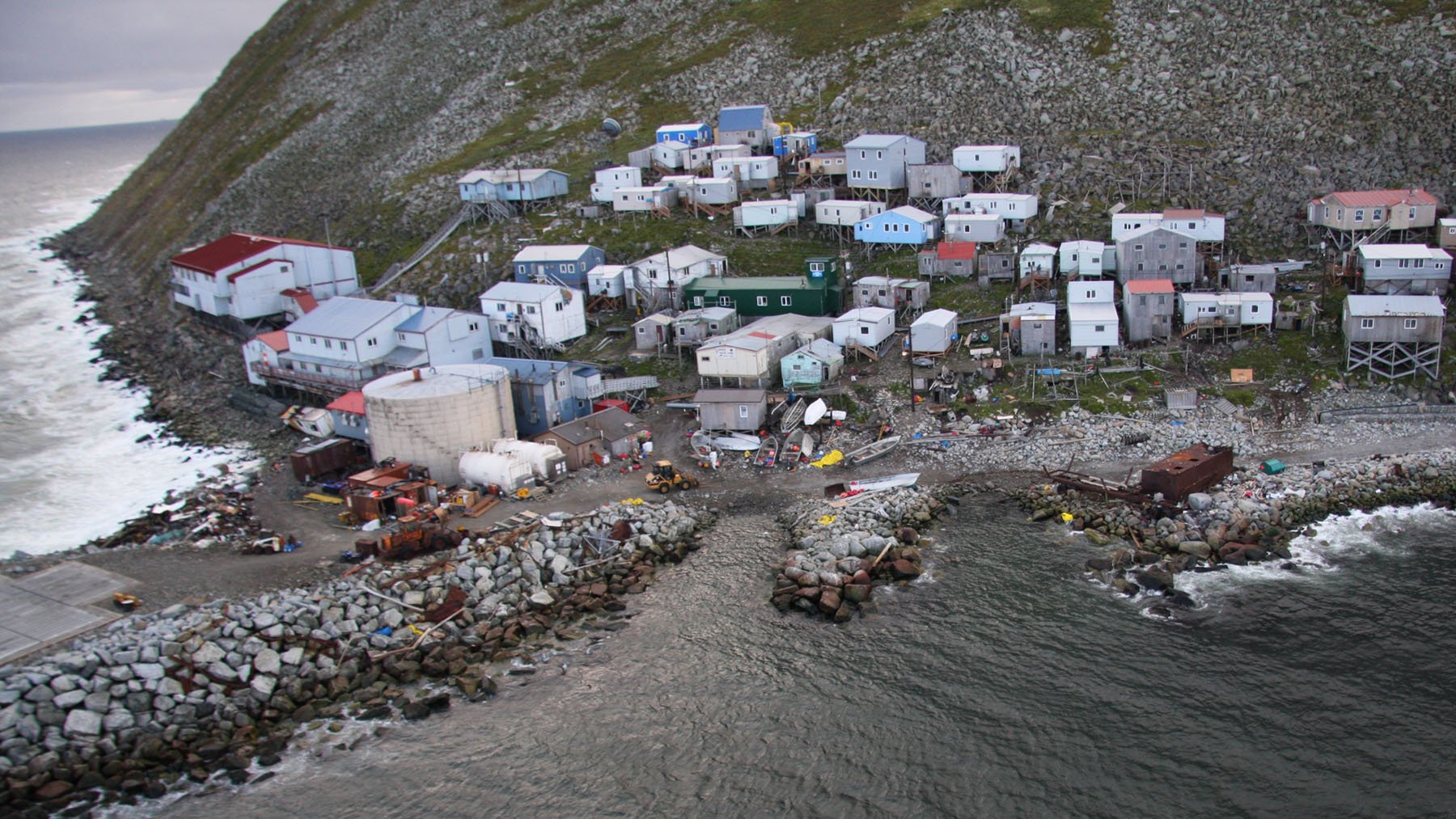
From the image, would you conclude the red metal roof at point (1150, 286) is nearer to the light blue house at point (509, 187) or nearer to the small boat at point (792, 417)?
the small boat at point (792, 417)

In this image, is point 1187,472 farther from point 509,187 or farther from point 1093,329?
point 509,187

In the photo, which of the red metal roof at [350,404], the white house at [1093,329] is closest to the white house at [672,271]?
the red metal roof at [350,404]

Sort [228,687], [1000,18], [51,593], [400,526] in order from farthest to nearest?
[1000,18]
[400,526]
[51,593]
[228,687]

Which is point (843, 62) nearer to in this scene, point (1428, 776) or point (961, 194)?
point (961, 194)

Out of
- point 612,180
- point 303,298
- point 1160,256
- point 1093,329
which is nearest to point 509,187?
point 612,180

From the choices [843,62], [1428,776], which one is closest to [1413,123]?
[843,62]

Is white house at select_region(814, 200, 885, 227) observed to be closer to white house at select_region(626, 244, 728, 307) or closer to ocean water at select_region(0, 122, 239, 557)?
white house at select_region(626, 244, 728, 307)

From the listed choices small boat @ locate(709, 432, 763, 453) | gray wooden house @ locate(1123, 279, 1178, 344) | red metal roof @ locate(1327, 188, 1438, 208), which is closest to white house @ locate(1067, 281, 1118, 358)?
gray wooden house @ locate(1123, 279, 1178, 344)
